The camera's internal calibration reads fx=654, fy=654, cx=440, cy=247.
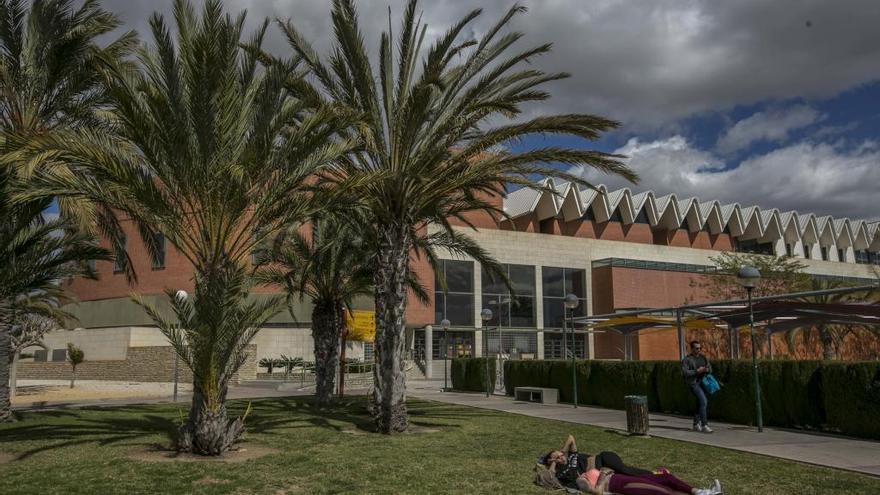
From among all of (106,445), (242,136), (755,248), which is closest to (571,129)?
(242,136)

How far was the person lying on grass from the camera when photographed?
250 inches

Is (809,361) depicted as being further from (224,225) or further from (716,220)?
(716,220)

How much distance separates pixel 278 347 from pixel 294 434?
28.7m

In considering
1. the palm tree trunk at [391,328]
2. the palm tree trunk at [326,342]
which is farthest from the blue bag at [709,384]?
the palm tree trunk at [326,342]

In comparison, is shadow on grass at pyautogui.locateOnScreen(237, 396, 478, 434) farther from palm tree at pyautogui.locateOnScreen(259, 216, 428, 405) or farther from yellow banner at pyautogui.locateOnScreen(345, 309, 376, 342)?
yellow banner at pyautogui.locateOnScreen(345, 309, 376, 342)

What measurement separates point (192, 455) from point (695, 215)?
5313cm

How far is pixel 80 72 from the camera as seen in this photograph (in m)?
13.0

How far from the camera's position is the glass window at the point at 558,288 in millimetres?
45562

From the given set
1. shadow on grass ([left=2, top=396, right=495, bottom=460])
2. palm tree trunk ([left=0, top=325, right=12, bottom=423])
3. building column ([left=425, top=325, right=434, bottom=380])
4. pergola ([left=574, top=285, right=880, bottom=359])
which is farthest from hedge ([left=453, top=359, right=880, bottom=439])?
building column ([left=425, top=325, right=434, bottom=380])

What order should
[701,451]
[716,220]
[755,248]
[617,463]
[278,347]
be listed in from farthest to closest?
1. [755,248]
2. [716,220]
3. [278,347]
4. [701,451]
5. [617,463]

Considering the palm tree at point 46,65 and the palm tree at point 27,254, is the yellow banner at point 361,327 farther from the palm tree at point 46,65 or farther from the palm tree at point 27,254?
the palm tree at point 46,65

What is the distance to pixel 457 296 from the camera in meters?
42.4

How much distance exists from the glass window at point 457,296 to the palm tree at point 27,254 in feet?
93.1

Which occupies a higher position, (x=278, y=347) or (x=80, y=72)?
(x=80, y=72)
